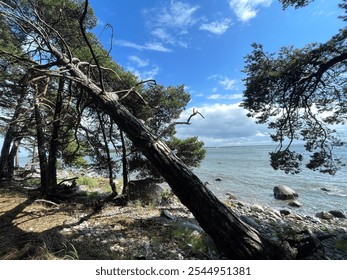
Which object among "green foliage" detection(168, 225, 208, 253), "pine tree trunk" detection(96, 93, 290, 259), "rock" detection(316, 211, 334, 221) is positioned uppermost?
"pine tree trunk" detection(96, 93, 290, 259)

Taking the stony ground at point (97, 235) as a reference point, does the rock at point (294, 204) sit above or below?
below

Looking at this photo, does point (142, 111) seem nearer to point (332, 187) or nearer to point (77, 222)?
point (77, 222)

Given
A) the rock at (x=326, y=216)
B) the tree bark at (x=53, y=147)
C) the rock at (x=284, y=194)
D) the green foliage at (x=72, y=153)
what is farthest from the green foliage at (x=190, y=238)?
the rock at (x=284, y=194)

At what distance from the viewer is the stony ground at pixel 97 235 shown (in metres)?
2.64

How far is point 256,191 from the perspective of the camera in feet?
42.0

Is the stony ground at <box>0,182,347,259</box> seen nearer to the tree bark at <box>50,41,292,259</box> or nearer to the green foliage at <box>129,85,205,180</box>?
the tree bark at <box>50,41,292,259</box>

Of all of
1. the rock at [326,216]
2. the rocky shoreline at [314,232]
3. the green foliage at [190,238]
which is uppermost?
the green foliage at [190,238]

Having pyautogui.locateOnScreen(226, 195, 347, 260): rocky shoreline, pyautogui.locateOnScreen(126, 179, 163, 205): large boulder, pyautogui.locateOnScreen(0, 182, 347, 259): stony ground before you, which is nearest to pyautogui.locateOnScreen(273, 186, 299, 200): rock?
pyautogui.locateOnScreen(226, 195, 347, 260): rocky shoreline

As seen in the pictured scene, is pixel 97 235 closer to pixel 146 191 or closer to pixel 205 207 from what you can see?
pixel 205 207

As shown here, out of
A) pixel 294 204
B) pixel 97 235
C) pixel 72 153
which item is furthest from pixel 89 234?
pixel 294 204

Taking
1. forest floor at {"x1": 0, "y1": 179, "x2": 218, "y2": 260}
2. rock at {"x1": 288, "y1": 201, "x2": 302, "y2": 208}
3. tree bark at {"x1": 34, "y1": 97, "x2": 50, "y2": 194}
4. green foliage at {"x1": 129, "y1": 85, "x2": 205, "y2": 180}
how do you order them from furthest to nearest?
rock at {"x1": 288, "y1": 201, "x2": 302, "y2": 208}, green foliage at {"x1": 129, "y1": 85, "x2": 205, "y2": 180}, tree bark at {"x1": 34, "y1": 97, "x2": 50, "y2": 194}, forest floor at {"x1": 0, "y1": 179, "x2": 218, "y2": 260}

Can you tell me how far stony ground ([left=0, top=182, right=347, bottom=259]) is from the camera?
8.68ft

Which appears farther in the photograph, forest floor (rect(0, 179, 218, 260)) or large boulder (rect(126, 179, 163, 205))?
large boulder (rect(126, 179, 163, 205))

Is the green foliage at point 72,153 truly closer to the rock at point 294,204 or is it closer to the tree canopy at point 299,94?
the tree canopy at point 299,94
